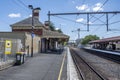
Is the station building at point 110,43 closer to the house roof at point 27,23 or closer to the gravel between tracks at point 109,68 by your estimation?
the house roof at point 27,23

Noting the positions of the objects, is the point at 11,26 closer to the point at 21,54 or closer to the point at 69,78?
the point at 21,54

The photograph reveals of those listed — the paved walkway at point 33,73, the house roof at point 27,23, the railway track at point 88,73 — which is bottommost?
the railway track at point 88,73

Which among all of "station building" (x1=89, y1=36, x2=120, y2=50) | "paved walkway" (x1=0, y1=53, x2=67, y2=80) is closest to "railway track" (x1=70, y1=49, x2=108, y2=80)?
"paved walkway" (x1=0, y1=53, x2=67, y2=80)

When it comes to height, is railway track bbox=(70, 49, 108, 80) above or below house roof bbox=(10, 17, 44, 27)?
below

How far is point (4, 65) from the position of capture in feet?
62.0

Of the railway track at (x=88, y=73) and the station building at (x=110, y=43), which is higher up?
the station building at (x=110, y=43)

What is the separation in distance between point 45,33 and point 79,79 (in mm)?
36274

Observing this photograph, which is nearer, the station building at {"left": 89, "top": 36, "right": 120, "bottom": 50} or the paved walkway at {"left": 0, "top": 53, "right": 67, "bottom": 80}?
the paved walkway at {"left": 0, "top": 53, "right": 67, "bottom": 80}

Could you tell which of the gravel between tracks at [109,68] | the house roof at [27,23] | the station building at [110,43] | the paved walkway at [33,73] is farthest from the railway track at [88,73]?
the station building at [110,43]

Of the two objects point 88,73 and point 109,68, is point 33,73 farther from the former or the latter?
point 109,68

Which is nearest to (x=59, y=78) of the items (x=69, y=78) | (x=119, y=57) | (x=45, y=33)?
(x=69, y=78)

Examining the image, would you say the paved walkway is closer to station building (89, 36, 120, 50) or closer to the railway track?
the railway track

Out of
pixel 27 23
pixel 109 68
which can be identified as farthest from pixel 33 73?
pixel 27 23

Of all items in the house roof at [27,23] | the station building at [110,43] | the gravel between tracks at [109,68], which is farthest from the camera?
the station building at [110,43]
